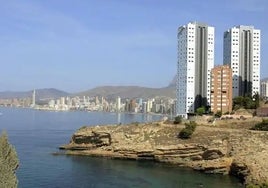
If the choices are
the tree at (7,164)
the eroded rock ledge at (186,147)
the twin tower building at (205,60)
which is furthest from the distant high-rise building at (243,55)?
the tree at (7,164)

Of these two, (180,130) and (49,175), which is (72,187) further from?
(180,130)

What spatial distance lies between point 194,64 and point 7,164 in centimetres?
5099

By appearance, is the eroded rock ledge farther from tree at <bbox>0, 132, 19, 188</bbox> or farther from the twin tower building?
tree at <bbox>0, 132, 19, 188</bbox>

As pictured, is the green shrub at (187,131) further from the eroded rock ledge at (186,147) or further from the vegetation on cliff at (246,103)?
the vegetation on cliff at (246,103)

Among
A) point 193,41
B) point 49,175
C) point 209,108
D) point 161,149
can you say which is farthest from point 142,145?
point 193,41

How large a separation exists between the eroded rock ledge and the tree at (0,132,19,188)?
21.4 m

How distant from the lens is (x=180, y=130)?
5041cm

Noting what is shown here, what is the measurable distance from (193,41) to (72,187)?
38099 millimetres

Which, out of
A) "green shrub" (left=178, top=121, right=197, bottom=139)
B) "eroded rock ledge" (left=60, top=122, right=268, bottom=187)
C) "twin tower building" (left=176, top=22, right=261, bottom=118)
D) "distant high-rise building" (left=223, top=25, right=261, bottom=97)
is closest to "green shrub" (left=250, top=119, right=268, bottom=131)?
"eroded rock ledge" (left=60, top=122, right=268, bottom=187)

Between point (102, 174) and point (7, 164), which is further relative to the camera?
point (102, 174)

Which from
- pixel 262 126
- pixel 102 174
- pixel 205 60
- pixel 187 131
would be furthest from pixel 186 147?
pixel 205 60

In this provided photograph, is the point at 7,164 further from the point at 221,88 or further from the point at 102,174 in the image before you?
the point at 221,88

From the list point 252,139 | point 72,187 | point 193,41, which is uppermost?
point 193,41

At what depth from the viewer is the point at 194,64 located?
221 feet
